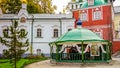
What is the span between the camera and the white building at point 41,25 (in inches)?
1797

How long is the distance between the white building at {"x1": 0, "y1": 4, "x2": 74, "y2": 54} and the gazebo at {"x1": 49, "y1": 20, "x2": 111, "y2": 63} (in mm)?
15011

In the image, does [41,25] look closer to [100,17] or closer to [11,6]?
[100,17]

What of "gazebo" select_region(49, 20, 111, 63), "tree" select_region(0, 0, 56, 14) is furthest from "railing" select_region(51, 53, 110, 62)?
"tree" select_region(0, 0, 56, 14)

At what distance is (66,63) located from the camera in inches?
1122

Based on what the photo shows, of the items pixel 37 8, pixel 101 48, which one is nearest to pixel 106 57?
pixel 101 48

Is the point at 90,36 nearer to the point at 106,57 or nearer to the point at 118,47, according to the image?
the point at 106,57

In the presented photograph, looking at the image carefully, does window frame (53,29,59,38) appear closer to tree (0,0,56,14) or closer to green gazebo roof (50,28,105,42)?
tree (0,0,56,14)

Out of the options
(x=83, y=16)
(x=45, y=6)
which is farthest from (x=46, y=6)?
(x=83, y=16)

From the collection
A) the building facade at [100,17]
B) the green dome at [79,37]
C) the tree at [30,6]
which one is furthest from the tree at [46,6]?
the green dome at [79,37]

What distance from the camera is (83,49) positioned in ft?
94.5

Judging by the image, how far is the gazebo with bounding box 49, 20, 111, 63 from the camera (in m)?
28.8

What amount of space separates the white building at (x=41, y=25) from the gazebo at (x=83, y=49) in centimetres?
1501

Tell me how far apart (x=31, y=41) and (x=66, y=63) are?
1785 centimetres

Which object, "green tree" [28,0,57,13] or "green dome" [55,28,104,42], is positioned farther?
"green tree" [28,0,57,13]
